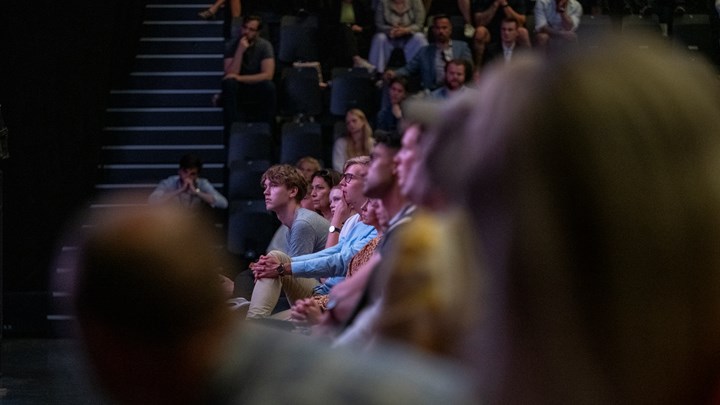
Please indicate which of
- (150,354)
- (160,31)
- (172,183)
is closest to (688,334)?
(150,354)

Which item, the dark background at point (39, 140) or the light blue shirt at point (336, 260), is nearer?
the light blue shirt at point (336, 260)

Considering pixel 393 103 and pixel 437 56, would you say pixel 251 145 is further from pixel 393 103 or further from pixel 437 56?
pixel 437 56

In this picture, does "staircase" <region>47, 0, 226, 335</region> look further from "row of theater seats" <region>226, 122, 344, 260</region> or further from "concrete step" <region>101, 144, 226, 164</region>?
"row of theater seats" <region>226, 122, 344, 260</region>

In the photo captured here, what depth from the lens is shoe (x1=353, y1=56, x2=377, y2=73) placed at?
1291 cm

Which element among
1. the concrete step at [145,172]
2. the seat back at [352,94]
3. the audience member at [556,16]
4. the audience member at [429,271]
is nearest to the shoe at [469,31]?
the audience member at [556,16]

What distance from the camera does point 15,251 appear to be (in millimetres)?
11977

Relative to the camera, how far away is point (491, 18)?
13281 millimetres

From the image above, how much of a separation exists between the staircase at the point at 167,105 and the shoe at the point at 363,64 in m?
1.44

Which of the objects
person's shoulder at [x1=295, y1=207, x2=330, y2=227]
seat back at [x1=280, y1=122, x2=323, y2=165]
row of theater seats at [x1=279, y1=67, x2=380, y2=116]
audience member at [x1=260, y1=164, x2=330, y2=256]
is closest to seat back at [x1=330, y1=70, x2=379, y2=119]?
row of theater seats at [x1=279, y1=67, x2=380, y2=116]

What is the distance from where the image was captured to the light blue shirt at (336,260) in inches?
267

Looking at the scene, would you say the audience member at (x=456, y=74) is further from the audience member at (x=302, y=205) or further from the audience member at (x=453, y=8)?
the audience member at (x=453, y=8)

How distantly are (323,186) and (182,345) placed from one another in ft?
26.1

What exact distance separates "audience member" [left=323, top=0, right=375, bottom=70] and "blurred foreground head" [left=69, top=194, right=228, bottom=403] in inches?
474

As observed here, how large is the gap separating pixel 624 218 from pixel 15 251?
1178 centimetres
